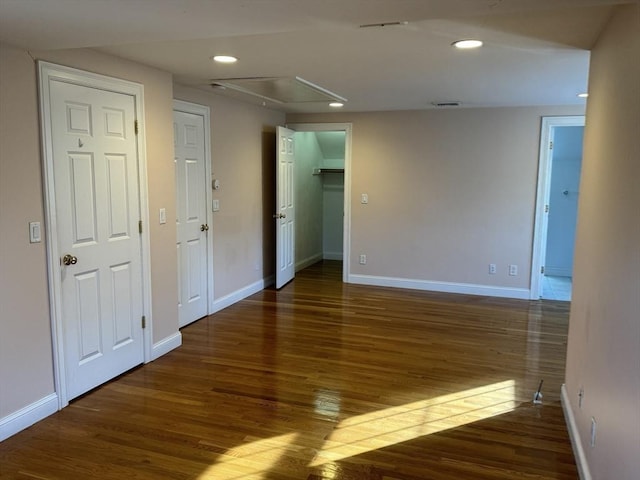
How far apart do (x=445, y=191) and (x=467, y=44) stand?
325 cm

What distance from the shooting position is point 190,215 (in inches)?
178

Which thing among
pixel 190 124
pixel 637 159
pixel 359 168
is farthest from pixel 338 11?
pixel 359 168

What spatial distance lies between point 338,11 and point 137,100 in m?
2.07

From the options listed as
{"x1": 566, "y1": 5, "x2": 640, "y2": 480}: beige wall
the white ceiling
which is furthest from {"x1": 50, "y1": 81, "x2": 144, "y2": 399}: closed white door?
{"x1": 566, "y1": 5, "x2": 640, "y2": 480}: beige wall

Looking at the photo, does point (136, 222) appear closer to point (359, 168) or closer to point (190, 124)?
point (190, 124)

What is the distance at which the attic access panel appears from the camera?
394cm

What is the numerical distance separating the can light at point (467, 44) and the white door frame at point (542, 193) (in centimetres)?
303

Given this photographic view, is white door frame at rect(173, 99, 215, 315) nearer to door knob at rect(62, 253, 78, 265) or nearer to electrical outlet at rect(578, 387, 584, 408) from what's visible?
door knob at rect(62, 253, 78, 265)

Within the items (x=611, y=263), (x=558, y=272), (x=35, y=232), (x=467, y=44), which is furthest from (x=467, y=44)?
(x=558, y=272)

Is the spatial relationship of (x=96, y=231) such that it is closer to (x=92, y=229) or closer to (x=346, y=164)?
(x=92, y=229)

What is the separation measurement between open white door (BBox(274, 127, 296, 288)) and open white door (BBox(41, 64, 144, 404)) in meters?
2.51

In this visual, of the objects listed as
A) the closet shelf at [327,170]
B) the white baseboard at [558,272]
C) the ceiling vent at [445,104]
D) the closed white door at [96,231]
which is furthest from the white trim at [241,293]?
the white baseboard at [558,272]

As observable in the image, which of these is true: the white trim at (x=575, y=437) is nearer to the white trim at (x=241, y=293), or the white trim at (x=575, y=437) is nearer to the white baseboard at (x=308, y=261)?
the white trim at (x=241, y=293)

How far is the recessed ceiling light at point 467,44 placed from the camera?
2.68 meters
